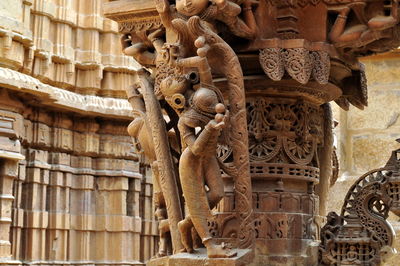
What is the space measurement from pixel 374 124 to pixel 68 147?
573 cm

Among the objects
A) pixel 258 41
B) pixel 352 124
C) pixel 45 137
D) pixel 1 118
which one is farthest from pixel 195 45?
pixel 45 137

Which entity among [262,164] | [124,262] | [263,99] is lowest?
[124,262]

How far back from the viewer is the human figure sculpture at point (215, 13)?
4.11 metres

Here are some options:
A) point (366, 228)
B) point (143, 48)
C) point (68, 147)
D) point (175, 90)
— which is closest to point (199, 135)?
point (175, 90)

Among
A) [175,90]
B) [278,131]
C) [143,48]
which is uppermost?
[143,48]

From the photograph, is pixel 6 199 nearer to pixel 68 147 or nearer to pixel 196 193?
pixel 68 147

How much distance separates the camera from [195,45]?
13.2 feet

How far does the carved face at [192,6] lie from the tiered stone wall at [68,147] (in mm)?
6956

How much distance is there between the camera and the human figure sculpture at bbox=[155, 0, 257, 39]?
411 centimetres

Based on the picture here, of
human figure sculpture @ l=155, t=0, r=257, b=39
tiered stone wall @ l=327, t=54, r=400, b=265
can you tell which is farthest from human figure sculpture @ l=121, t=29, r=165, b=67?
tiered stone wall @ l=327, t=54, r=400, b=265

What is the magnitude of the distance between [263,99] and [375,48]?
29.1 inches

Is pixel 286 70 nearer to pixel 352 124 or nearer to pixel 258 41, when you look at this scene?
pixel 258 41

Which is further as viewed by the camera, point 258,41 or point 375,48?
point 375,48

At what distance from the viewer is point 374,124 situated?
886 cm
